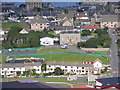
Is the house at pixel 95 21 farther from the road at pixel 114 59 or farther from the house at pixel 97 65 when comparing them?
the house at pixel 97 65

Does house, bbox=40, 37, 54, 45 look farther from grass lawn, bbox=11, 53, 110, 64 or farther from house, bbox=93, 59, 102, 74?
house, bbox=93, 59, 102, 74

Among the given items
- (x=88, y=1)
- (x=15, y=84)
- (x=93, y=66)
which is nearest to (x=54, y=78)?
(x=93, y=66)

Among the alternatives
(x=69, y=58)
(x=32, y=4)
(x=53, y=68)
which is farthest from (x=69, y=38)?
(x=32, y=4)

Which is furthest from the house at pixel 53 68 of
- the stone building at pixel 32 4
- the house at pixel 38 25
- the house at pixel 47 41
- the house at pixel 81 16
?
the stone building at pixel 32 4

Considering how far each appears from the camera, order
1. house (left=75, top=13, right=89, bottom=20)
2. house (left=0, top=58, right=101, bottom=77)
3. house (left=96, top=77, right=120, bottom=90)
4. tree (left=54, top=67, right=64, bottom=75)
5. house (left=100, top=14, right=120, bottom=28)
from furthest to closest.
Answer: house (left=75, top=13, right=89, bottom=20), house (left=100, top=14, right=120, bottom=28), house (left=0, top=58, right=101, bottom=77), tree (left=54, top=67, right=64, bottom=75), house (left=96, top=77, right=120, bottom=90)

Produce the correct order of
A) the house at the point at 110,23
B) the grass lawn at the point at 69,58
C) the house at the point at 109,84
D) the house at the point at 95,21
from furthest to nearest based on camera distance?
the house at the point at 95,21, the house at the point at 110,23, the grass lawn at the point at 69,58, the house at the point at 109,84

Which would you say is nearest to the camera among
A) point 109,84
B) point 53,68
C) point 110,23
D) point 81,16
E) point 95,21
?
point 109,84

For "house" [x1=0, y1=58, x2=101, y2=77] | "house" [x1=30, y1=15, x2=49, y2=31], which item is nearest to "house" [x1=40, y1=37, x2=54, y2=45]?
"house" [x1=0, y1=58, x2=101, y2=77]

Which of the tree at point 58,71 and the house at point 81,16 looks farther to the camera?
the house at point 81,16

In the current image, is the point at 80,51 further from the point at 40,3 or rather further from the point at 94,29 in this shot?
the point at 40,3

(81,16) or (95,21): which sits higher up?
(81,16)

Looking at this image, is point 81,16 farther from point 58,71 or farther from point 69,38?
point 58,71
